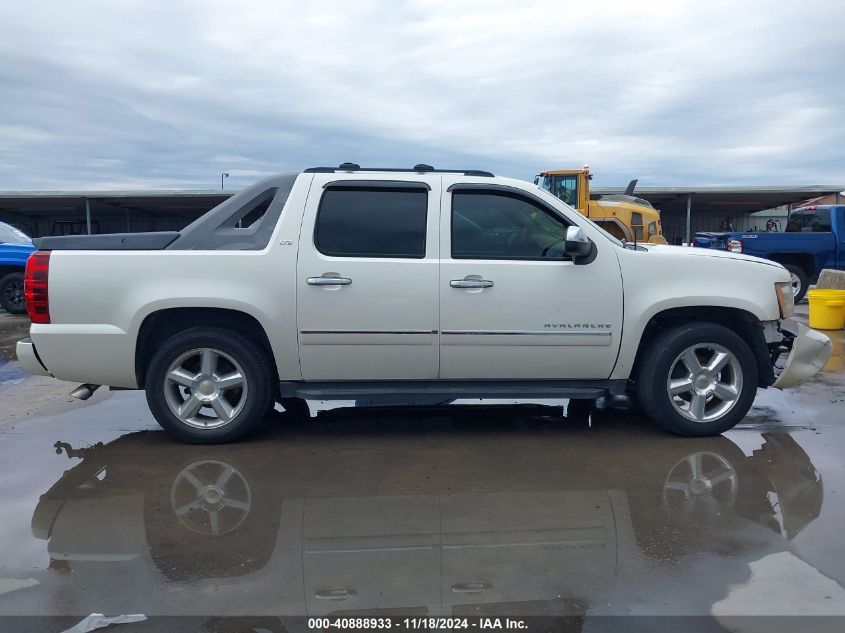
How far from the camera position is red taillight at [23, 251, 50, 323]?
16.1 ft

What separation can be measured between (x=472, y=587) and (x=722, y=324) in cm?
324

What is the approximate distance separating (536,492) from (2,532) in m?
2.88

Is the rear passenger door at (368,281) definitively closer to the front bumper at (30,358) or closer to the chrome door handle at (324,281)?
the chrome door handle at (324,281)

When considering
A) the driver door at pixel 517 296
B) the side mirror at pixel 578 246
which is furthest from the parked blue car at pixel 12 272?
the side mirror at pixel 578 246

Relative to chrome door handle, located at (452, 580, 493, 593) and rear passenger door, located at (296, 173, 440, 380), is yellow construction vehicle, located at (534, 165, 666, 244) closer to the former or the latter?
rear passenger door, located at (296, 173, 440, 380)

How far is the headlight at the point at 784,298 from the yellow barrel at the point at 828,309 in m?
6.17

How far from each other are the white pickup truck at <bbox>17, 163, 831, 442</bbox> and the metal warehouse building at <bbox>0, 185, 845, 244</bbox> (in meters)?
20.9

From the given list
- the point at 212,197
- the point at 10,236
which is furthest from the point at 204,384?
the point at 212,197

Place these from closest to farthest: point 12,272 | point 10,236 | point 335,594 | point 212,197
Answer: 1. point 335,594
2. point 12,272
3. point 10,236
4. point 212,197

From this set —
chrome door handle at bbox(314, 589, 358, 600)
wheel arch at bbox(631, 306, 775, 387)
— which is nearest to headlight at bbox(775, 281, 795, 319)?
wheel arch at bbox(631, 306, 775, 387)

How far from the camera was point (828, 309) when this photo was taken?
10.7 meters

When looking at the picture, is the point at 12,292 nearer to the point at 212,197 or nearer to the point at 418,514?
the point at 418,514

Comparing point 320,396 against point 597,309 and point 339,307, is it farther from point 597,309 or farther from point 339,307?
point 597,309

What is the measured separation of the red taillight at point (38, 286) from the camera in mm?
4906
